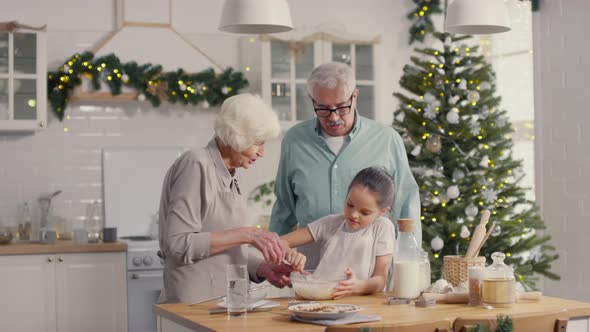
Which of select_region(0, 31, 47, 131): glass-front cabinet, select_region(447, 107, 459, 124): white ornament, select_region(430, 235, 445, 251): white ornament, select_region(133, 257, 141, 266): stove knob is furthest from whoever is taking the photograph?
select_region(0, 31, 47, 131): glass-front cabinet

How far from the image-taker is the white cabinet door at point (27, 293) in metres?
5.74

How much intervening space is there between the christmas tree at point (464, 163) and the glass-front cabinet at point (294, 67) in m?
1.00

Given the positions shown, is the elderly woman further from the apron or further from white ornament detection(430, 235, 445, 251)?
white ornament detection(430, 235, 445, 251)

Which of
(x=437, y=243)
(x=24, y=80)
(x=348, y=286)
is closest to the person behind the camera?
(x=348, y=286)

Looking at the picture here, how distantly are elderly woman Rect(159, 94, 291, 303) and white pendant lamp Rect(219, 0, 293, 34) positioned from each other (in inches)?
21.1

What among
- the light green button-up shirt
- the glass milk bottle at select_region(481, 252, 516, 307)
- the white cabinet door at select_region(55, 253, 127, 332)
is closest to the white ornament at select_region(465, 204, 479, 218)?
the light green button-up shirt

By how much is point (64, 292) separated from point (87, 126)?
126 centimetres

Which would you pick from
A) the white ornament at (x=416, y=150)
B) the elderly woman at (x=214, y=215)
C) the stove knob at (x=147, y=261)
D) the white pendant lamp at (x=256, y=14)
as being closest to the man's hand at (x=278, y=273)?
the elderly woman at (x=214, y=215)

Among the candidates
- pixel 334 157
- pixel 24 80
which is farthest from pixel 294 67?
pixel 334 157

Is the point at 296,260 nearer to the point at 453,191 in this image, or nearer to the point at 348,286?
the point at 348,286

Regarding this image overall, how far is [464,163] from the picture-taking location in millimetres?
5770

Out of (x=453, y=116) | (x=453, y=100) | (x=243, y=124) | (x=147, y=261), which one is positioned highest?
(x=453, y=100)

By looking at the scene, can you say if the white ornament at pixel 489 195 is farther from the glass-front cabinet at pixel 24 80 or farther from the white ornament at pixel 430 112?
the glass-front cabinet at pixel 24 80

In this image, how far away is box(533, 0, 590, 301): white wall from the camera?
597 centimetres
